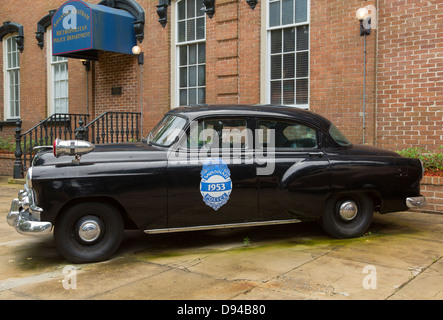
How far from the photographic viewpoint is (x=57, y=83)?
1487 centimetres

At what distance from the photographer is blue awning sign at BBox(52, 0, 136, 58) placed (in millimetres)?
11523

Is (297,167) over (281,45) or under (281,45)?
under

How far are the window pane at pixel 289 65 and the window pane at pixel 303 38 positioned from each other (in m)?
0.24

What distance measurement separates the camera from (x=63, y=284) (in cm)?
408

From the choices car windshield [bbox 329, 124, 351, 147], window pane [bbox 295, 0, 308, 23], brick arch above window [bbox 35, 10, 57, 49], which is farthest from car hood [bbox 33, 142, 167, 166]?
brick arch above window [bbox 35, 10, 57, 49]

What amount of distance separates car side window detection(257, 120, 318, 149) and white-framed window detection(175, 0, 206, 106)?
5.84 meters

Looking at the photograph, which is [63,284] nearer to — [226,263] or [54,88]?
[226,263]

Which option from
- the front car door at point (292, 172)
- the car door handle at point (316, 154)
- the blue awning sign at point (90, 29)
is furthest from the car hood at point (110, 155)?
the blue awning sign at point (90, 29)

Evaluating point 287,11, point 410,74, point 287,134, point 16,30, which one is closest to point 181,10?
point 287,11

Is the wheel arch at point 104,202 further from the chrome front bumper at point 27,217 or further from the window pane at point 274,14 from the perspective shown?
the window pane at point 274,14

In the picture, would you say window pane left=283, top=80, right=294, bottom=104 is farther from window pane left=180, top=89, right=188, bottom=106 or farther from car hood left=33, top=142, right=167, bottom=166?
car hood left=33, top=142, right=167, bottom=166

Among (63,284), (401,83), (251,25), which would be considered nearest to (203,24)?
(251,25)
